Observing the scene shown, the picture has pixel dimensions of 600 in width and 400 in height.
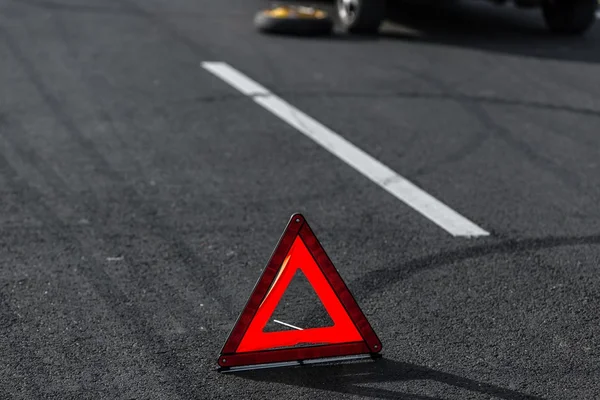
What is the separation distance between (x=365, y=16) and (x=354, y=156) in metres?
4.29

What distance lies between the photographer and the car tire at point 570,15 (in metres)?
11.5

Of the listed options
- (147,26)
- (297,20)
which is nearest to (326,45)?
(297,20)

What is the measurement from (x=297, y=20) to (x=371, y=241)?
5669 millimetres

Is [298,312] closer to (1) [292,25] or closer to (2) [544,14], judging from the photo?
(1) [292,25]

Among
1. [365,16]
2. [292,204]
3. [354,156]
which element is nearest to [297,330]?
[292,204]

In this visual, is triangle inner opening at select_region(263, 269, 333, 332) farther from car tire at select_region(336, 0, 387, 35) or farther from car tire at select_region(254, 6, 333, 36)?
car tire at select_region(336, 0, 387, 35)


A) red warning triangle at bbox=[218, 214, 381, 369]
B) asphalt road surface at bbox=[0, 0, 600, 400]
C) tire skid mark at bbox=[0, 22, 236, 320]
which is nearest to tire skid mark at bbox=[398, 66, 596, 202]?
asphalt road surface at bbox=[0, 0, 600, 400]

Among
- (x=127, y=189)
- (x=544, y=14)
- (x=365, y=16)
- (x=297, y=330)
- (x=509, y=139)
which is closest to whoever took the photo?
(x=297, y=330)

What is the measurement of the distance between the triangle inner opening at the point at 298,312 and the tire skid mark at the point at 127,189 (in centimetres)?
21

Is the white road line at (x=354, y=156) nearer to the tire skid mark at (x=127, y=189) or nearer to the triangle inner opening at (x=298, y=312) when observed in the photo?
the triangle inner opening at (x=298, y=312)

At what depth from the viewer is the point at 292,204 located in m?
6.27

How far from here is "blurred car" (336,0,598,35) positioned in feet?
36.6

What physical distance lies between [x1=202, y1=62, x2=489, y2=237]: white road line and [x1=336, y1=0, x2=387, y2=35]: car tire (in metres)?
2.18

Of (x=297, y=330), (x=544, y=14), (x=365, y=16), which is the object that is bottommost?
(x=544, y=14)
